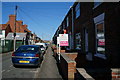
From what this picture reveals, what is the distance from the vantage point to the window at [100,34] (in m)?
7.11

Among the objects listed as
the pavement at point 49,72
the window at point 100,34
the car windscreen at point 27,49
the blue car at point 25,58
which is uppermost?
the window at point 100,34

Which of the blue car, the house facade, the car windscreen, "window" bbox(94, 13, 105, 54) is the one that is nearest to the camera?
the house facade

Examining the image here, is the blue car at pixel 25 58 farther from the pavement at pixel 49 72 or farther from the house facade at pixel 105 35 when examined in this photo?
the house facade at pixel 105 35

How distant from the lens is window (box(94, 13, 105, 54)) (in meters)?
7.11

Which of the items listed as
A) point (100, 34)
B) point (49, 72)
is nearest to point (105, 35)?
point (100, 34)

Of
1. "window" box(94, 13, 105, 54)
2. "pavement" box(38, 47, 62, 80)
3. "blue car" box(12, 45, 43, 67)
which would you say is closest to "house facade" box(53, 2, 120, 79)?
"window" box(94, 13, 105, 54)

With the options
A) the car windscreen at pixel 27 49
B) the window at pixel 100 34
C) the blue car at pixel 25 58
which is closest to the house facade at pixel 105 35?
the window at pixel 100 34

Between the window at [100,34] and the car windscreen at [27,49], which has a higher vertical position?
the window at [100,34]

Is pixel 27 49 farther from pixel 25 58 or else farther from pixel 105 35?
pixel 105 35

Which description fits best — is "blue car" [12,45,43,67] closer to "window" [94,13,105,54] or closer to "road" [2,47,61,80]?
"road" [2,47,61,80]

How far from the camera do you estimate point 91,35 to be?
8.73 meters

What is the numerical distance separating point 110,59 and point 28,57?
4866mm

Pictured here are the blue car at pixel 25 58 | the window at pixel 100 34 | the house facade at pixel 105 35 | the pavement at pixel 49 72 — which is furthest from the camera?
the blue car at pixel 25 58

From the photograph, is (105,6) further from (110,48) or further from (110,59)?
(110,59)
